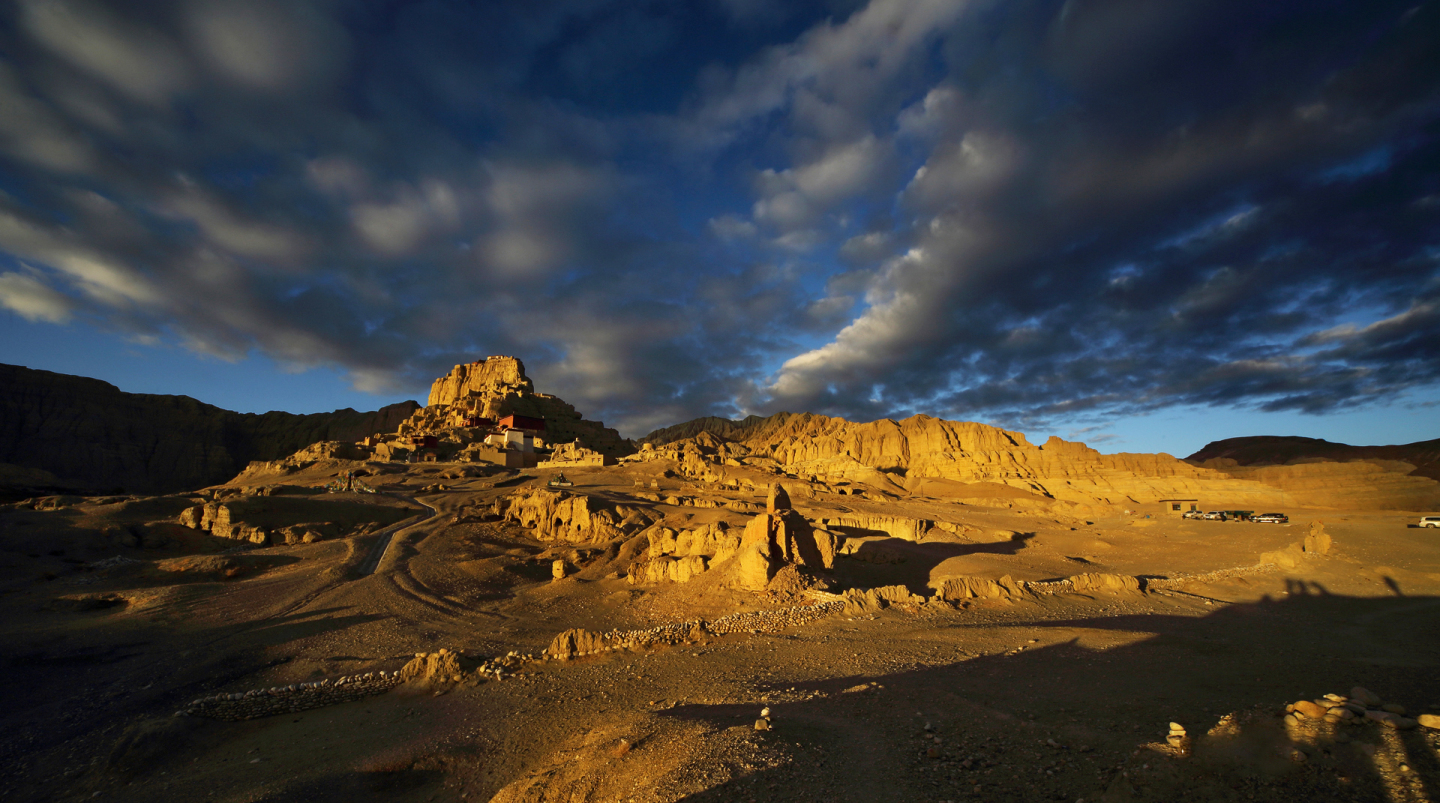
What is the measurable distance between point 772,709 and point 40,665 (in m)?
21.2

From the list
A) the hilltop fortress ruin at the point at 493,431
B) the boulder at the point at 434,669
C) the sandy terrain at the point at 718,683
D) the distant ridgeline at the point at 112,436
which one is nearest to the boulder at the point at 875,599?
the sandy terrain at the point at 718,683

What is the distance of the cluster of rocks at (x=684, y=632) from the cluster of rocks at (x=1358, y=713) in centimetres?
1018

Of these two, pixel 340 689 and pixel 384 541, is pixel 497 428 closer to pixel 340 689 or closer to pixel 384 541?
pixel 384 541

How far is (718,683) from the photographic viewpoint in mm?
10664

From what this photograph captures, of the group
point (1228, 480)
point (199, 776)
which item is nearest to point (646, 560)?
point (199, 776)

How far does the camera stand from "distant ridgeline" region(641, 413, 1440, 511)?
52778 mm

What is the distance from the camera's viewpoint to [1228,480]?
58.1m

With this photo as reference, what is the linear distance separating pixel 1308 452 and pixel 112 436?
19568cm

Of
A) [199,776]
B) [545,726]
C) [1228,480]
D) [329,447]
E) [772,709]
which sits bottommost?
[199,776]

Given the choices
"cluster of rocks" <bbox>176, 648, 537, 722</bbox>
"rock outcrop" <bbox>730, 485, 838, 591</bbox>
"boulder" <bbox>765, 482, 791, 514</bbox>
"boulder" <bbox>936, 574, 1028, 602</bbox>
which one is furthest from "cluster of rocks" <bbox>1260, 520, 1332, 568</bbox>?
"cluster of rocks" <bbox>176, 648, 537, 722</bbox>

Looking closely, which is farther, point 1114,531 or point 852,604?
point 1114,531

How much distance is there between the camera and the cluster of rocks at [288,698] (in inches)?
456

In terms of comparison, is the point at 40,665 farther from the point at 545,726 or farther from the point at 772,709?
the point at 772,709

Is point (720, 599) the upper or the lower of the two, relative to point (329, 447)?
lower
